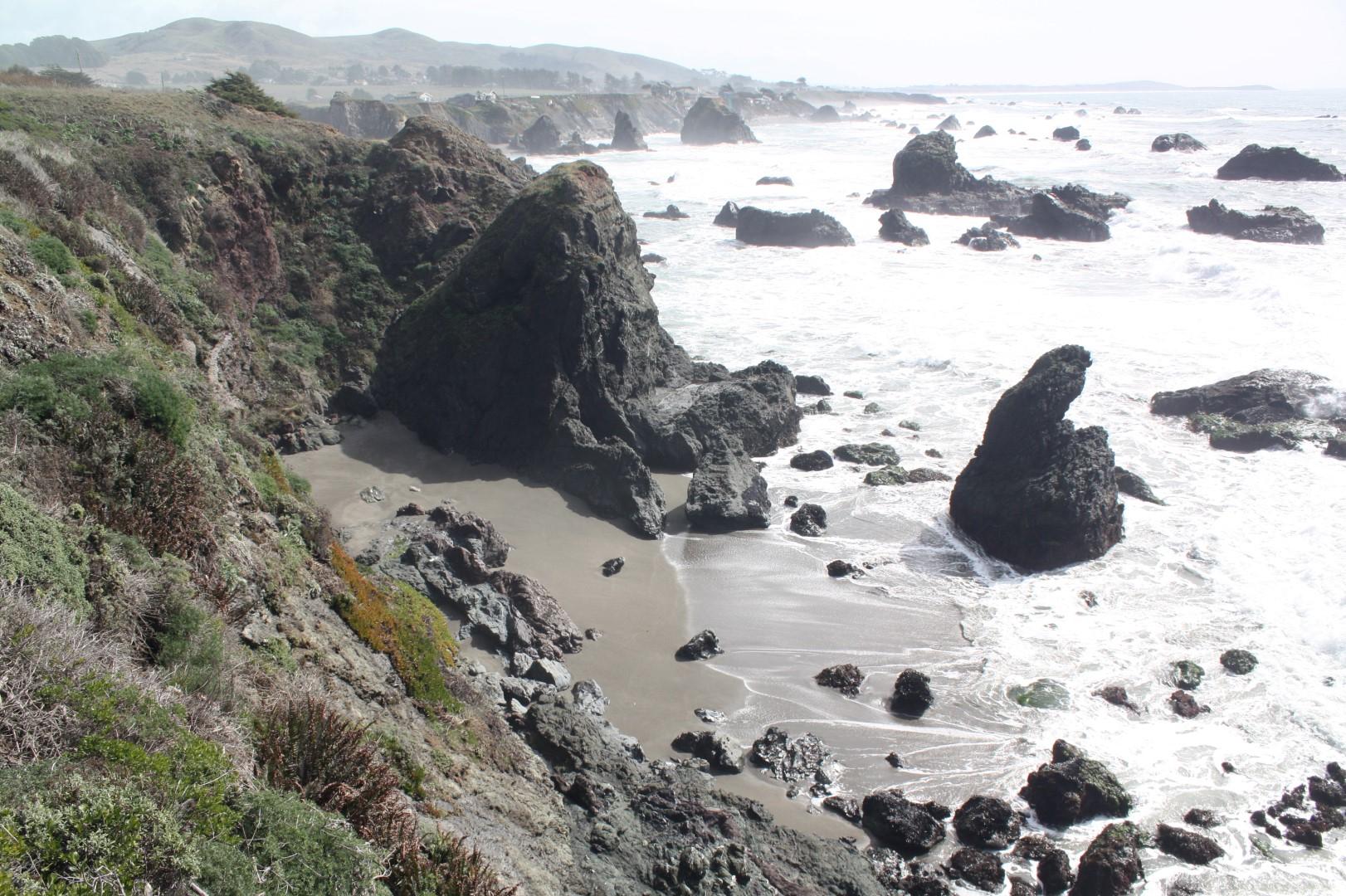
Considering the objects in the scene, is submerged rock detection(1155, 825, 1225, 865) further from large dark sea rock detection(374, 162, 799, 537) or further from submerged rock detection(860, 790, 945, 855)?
large dark sea rock detection(374, 162, 799, 537)

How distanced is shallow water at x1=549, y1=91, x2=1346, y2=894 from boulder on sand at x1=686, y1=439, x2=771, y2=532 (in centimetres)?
40

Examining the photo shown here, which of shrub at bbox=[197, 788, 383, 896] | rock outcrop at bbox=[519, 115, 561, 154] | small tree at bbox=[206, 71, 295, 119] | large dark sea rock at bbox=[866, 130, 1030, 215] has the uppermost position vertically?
rock outcrop at bbox=[519, 115, 561, 154]

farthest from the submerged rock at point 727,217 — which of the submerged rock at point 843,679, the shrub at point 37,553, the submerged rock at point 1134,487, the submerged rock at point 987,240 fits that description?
the shrub at point 37,553

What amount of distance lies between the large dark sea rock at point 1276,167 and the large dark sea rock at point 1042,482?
50.1 metres

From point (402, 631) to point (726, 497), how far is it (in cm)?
931

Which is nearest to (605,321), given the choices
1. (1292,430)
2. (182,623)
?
(182,623)

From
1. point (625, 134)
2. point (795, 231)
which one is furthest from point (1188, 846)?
point (625, 134)

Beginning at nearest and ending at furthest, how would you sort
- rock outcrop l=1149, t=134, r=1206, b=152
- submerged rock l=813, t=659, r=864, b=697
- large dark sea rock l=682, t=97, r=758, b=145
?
1. submerged rock l=813, t=659, r=864, b=697
2. rock outcrop l=1149, t=134, r=1206, b=152
3. large dark sea rock l=682, t=97, r=758, b=145

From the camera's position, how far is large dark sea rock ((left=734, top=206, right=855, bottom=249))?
46.8 metres

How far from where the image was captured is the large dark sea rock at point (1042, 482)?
17.7 meters

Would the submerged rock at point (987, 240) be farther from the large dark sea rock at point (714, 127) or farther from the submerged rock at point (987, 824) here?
the large dark sea rock at point (714, 127)

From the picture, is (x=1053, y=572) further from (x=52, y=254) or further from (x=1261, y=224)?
(x=1261, y=224)

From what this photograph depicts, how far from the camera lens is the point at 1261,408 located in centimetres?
2402

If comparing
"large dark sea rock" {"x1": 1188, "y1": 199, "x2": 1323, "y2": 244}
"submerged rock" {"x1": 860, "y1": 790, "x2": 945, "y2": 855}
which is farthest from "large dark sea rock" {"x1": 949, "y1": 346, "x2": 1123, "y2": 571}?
"large dark sea rock" {"x1": 1188, "y1": 199, "x2": 1323, "y2": 244}
